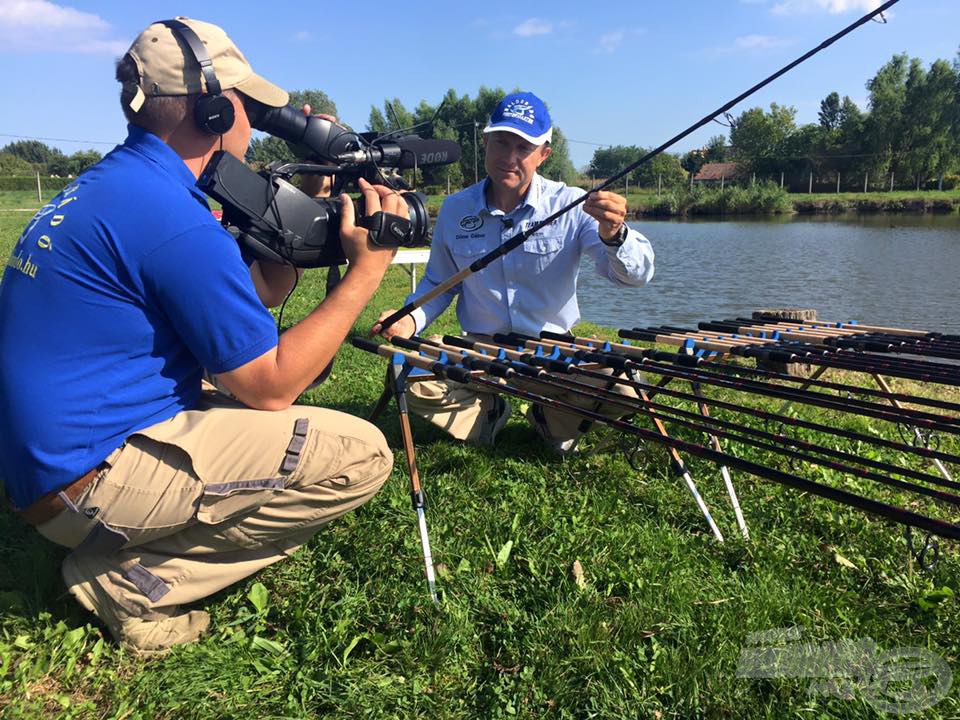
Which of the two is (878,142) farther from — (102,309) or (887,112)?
(102,309)

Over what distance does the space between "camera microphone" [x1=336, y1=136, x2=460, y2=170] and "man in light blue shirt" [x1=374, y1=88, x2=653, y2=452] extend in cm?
74

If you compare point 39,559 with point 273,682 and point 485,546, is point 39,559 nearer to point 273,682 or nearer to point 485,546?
point 273,682

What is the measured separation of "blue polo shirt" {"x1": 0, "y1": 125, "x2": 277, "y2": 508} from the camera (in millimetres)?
1787

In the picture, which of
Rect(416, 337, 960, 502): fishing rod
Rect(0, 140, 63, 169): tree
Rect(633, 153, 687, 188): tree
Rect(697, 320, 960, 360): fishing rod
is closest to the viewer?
Rect(416, 337, 960, 502): fishing rod

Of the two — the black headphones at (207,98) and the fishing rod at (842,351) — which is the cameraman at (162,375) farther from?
the fishing rod at (842,351)

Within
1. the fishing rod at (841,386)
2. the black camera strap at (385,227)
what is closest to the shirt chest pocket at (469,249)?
the fishing rod at (841,386)

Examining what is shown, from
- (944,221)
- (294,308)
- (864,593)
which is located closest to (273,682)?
(864,593)

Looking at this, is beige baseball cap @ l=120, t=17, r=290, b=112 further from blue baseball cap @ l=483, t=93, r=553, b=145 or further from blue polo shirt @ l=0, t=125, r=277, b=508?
blue baseball cap @ l=483, t=93, r=553, b=145

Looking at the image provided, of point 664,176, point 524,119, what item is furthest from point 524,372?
point 664,176

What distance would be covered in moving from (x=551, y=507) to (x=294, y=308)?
6238 mm

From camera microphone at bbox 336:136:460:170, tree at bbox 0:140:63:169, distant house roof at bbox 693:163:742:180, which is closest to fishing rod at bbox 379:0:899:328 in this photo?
camera microphone at bbox 336:136:460:170

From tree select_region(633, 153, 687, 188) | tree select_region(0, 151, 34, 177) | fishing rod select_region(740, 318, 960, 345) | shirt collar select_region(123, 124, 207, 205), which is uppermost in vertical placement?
tree select_region(0, 151, 34, 177)

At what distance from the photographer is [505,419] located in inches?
159

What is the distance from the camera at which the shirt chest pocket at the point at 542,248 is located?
12.5 feet
